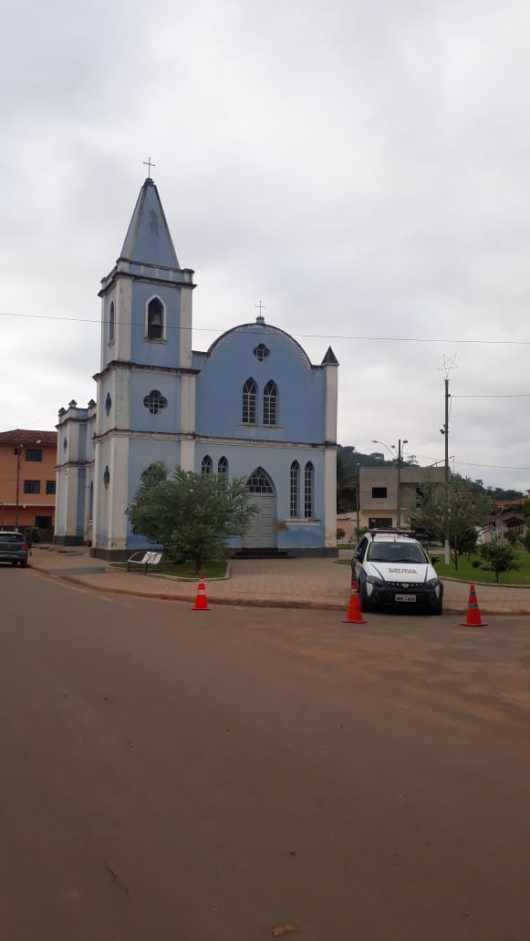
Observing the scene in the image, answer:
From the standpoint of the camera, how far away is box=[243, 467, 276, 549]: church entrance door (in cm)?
3494

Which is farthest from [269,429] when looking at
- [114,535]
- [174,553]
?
[174,553]

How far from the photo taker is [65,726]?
649 centimetres

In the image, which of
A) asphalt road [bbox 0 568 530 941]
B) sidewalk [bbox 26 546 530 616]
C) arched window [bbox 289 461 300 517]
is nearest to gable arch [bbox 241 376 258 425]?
arched window [bbox 289 461 300 517]

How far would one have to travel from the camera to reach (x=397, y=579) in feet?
49.2

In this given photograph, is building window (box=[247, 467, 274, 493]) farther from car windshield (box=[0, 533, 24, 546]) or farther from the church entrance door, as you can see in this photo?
car windshield (box=[0, 533, 24, 546])

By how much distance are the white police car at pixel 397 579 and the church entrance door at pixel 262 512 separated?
59.9ft

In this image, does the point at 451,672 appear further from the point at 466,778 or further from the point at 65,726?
the point at 65,726

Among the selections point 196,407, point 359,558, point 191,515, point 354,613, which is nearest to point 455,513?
point 191,515

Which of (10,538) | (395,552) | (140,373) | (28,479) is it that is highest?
(140,373)

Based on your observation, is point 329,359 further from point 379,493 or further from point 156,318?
point 379,493

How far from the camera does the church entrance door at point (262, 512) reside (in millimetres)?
34938

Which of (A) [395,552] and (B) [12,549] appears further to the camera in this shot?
(B) [12,549]

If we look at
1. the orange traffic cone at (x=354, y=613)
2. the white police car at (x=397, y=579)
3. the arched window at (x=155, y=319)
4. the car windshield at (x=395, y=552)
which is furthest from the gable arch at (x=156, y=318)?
the orange traffic cone at (x=354, y=613)

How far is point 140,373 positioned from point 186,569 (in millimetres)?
9987
